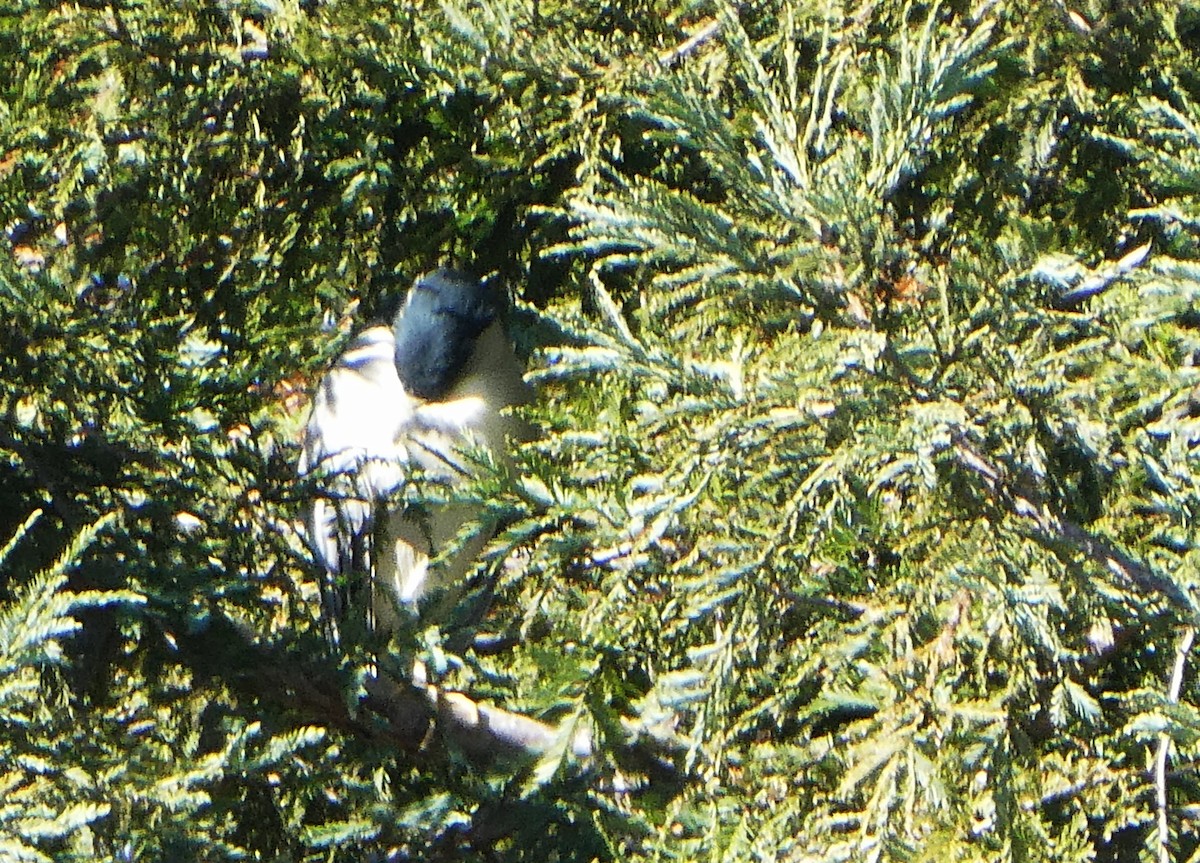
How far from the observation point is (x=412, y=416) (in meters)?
1.84

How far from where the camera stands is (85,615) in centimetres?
161

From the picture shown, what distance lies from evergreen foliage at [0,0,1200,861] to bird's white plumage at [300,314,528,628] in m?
0.07

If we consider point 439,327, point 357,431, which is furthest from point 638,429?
point 357,431

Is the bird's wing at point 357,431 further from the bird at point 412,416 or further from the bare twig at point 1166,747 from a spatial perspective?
the bare twig at point 1166,747

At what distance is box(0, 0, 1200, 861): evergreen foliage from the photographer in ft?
4.27

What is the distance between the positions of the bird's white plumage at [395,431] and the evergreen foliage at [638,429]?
7 centimetres

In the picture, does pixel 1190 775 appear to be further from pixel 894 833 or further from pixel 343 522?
pixel 343 522

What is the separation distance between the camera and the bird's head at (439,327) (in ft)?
5.78

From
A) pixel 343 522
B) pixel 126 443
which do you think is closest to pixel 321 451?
pixel 343 522

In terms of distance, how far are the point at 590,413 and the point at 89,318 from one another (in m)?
0.62

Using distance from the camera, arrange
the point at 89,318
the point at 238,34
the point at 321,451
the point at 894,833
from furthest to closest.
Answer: the point at 321,451
the point at 238,34
the point at 89,318
the point at 894,833

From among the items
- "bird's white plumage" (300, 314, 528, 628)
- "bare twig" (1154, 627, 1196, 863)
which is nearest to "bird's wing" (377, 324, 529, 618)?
"bird's white plumage" (300, 314, 528, 628)

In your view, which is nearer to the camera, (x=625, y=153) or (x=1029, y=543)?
(x=1029, y=543)

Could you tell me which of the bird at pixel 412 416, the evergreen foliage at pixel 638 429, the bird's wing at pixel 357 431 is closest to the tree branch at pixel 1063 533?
the evergreen foliage at pixel 638 429
